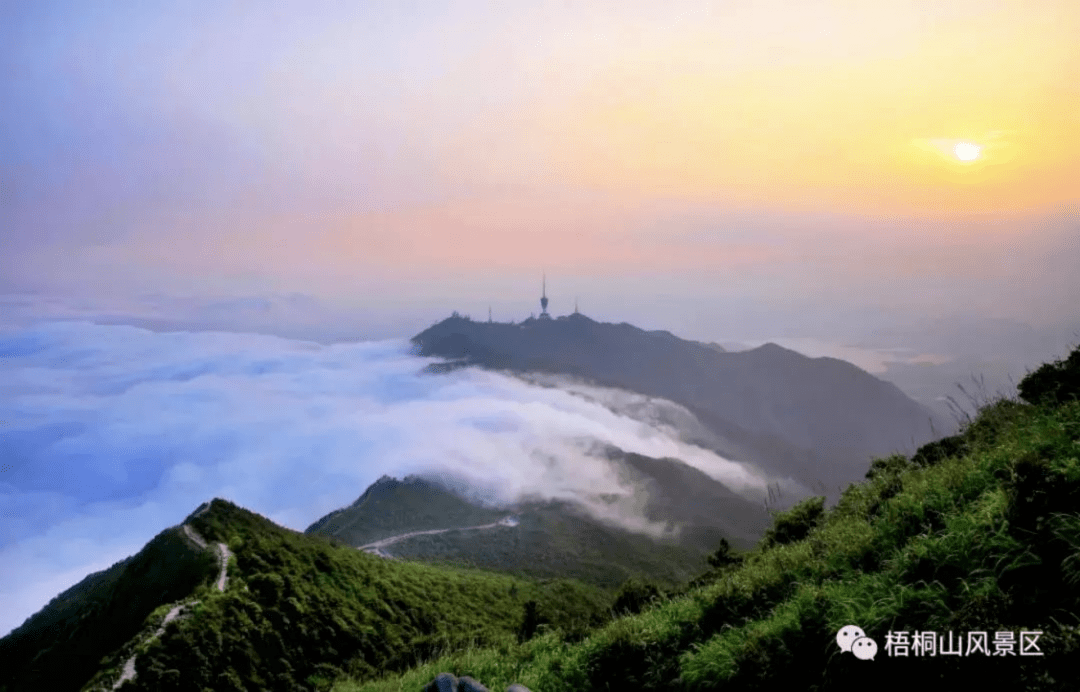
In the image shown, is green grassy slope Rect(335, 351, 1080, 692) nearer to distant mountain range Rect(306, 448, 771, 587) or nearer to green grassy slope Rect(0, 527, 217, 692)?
green grassy slope Rect(0, 527, 217, 692)

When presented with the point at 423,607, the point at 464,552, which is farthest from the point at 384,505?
the point at 423,607

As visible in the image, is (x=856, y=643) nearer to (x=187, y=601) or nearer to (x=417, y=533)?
(x=187, y=601)

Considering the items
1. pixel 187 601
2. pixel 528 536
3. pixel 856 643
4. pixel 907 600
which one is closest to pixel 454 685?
pixel 856 643

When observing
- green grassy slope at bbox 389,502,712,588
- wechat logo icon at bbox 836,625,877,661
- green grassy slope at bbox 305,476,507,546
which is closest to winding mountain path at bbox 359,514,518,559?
green grassy slope at bbox 389,502,712,588

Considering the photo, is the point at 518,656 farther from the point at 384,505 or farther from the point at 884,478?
the point at 384,505

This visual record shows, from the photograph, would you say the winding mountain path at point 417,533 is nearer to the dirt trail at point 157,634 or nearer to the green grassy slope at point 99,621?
the green grassy slope at point 99,621

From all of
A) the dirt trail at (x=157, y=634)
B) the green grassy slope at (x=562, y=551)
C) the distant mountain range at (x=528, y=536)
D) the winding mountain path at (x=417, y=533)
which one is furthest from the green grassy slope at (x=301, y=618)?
the winding mountain path at (x=417, y=533)
